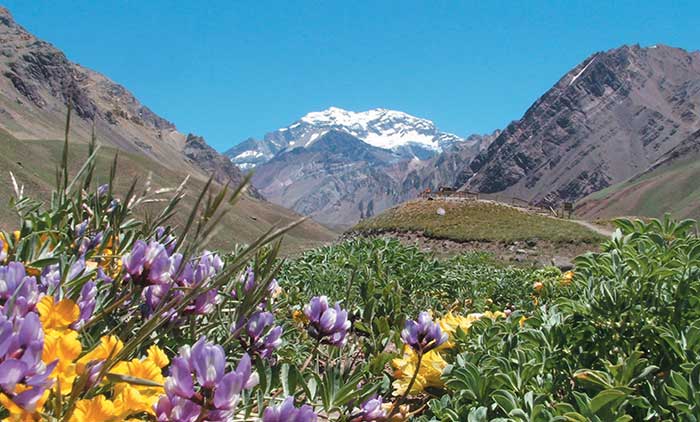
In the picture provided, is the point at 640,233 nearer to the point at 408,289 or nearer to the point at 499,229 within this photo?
the point at 408,289

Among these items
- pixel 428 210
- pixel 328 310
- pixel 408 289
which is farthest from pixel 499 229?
pixel 328 310

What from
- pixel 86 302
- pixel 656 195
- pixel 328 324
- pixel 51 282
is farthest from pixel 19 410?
pixel 656 195

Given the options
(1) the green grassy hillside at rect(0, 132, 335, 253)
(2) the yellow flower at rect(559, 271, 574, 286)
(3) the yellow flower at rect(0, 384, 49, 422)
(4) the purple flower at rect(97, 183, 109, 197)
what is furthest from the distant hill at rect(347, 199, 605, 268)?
(3) the yellow flower at rect(0, 384, 49, 422)

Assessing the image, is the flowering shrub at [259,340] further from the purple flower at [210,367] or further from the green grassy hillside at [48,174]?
the green grassy hillside at [48,174]

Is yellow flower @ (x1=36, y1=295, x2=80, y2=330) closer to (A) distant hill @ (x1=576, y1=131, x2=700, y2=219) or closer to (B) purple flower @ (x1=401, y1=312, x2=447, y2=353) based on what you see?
(B) purple flower @ (x1=401, y1=312, x2=447, y2=353)

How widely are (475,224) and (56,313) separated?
39940 millimetres

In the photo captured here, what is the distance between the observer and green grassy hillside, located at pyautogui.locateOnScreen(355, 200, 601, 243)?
33.6 m

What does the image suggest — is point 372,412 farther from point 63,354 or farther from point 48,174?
point 48,174

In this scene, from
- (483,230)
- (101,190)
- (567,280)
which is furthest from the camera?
(483,230)

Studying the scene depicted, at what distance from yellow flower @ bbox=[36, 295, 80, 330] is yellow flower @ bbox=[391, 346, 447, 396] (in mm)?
1155

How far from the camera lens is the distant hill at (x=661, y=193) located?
14075 centimetres

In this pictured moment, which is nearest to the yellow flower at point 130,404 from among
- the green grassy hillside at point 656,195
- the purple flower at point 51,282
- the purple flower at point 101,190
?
the purple flower at point 51,282

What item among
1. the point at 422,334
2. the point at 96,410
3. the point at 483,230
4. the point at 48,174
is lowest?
the point at 48,174

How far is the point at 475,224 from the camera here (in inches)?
1571
